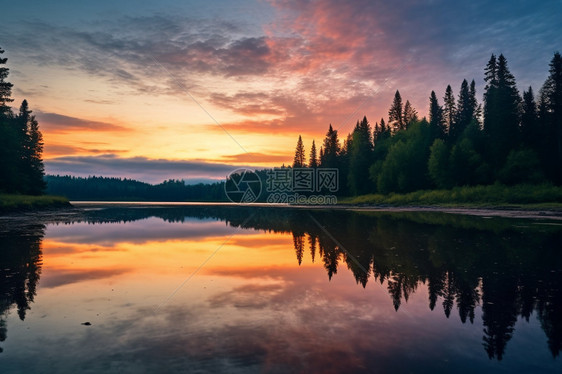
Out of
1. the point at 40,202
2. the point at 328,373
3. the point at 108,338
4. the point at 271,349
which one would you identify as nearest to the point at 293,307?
the point at 271,349

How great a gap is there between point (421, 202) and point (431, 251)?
175 ft

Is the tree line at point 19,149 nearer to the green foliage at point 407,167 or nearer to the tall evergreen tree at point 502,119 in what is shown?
the green foliage at point 407,167

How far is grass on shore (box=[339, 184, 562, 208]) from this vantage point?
44116 millimetres

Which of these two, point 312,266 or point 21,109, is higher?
point 21,109

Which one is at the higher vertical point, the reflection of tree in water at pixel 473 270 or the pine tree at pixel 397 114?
the pine tree at pixel 397 114

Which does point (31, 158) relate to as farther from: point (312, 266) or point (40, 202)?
Result: point (312, 266)

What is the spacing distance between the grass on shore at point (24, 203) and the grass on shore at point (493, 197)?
61817 millimetres

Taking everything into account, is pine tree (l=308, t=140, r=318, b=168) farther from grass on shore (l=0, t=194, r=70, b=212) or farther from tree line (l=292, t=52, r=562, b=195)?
grass on shore (l=0, t=194, r=70, b=212)

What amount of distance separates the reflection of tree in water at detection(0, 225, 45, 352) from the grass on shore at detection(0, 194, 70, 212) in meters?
30.1

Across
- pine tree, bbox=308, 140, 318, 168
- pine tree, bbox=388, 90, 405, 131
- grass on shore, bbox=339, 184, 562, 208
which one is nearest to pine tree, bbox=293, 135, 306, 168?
pine tree, bbox=308, 140, 318, 168

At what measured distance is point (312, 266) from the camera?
1259cm

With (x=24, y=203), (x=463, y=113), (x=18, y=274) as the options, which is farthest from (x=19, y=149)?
(x=463, y=113)

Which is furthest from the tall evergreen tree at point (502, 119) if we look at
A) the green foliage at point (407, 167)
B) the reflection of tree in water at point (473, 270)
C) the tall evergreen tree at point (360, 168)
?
the reflection of tree in water at point (473, 270)

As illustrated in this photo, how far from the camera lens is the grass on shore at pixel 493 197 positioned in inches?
1737
